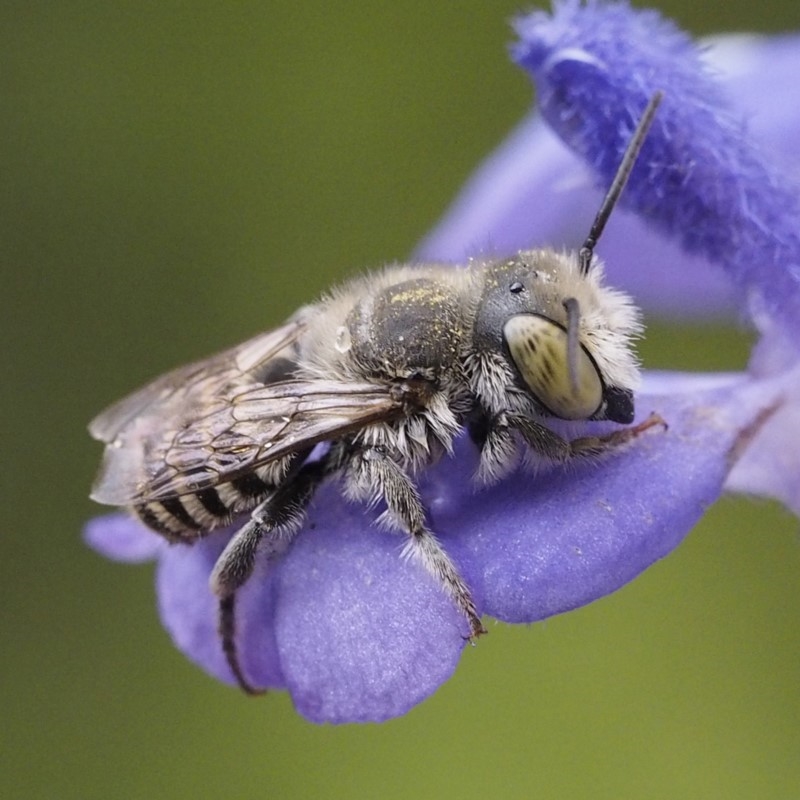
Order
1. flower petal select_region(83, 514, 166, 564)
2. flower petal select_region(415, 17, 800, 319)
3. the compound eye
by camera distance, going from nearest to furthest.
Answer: the compound eye, flower petal select_region(83, 514, 166, 564), flower petal select_region(415, 17, 800, 319)

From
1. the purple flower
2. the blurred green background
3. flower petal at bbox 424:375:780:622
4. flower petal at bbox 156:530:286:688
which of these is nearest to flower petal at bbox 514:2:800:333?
the purple flower

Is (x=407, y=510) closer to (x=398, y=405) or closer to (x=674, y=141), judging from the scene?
(x=398, y=405)

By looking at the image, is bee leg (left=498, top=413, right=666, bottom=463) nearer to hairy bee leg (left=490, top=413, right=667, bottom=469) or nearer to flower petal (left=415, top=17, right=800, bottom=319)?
hairy bee leg (left=490, top=413, right=667, bottom=469)

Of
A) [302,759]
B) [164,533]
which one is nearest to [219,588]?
[164,533]

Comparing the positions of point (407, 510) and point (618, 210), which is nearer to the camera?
point (407, 510)

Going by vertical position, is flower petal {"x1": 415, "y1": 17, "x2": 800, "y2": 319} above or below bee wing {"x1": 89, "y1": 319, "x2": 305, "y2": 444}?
below

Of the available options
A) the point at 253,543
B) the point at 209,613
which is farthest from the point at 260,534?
the point at 209,613
